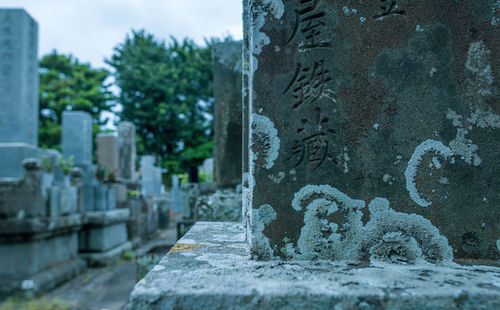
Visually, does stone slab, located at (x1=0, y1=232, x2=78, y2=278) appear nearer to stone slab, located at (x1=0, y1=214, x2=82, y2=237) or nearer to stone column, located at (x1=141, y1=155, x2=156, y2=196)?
stone slab, located at (x1=0, y1=214, x2=82, y2=237)

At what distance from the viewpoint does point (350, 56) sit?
4.04 ft

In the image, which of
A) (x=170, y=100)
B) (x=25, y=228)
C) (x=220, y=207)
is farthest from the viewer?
(x=170, y=100)

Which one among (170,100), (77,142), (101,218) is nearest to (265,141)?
(101,218)

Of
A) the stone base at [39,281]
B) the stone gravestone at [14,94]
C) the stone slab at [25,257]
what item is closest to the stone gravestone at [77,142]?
the stone gravestone at [14,94]

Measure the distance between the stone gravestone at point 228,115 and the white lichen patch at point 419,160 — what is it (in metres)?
2.27

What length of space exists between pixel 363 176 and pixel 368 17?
0.56 m

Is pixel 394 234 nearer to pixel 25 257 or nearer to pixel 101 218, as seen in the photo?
pixel 25 257

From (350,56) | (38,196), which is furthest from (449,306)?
(38,196)

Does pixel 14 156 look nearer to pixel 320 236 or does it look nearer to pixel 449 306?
pixel 320 236

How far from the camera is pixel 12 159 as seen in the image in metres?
4.56

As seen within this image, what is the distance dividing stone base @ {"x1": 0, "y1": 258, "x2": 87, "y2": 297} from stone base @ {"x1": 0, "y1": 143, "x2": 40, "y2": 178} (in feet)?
4.24

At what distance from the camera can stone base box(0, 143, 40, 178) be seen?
4.52 meters

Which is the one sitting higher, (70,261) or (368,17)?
(368,17)

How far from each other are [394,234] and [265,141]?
0.55 metres
